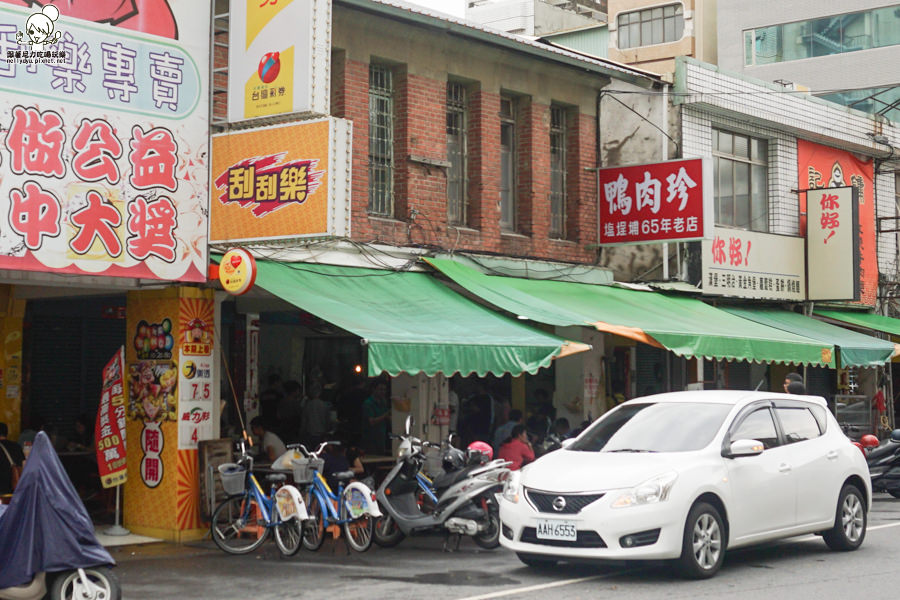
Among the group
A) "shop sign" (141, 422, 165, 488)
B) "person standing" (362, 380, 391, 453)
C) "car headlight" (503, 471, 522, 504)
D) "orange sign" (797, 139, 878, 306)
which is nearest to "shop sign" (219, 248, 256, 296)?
"shop sign" (141, 422, 165, 488)

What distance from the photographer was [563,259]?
62.9ft

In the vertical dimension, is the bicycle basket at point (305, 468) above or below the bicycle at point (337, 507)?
above

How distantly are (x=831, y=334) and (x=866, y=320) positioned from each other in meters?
3.35

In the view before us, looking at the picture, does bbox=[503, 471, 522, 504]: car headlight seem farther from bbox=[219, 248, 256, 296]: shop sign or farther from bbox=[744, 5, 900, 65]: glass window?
bbox=[744, 5, 900, 65]: glass window

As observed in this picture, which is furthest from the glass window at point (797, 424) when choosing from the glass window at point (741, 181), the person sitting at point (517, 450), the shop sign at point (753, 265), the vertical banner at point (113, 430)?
the glass window at point (741, 181)

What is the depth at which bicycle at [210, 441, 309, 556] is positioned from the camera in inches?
483

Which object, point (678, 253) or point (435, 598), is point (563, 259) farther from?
point (435, 598)

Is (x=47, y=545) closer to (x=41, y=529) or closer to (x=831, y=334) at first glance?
(x=41, y=529)

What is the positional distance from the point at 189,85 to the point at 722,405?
670 centimetres

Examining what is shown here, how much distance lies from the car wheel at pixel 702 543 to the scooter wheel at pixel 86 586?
4.64 metres

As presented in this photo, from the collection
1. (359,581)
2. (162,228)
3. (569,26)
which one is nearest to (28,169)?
(162,228)

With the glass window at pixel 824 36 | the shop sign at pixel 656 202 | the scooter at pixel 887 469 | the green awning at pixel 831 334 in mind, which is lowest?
the scooter at pixel 887 469

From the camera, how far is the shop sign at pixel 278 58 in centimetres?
1211

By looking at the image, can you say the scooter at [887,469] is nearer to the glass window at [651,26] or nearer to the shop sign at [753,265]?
the shop sign at [753,265]
